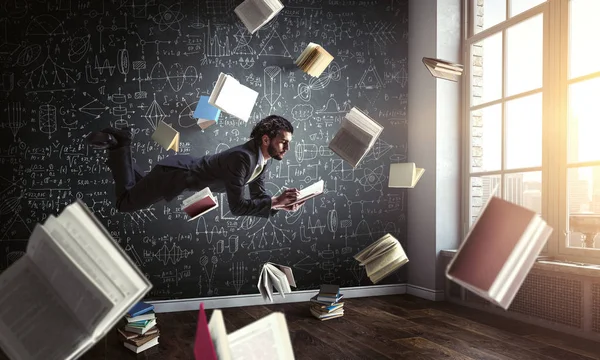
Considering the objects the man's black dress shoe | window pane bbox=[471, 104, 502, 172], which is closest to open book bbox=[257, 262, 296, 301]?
the man's black dress shoe

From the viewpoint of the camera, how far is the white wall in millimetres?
4973

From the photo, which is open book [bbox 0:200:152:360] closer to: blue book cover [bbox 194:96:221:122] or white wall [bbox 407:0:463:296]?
blue book cover [bbox 194:96:221:122]

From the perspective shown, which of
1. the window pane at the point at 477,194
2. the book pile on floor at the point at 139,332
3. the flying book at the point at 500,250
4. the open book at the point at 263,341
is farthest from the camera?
the window pane at the point at 477,194

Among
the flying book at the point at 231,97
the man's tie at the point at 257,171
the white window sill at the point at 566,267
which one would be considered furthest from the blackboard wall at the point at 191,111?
the white window sill at the point at 566,267

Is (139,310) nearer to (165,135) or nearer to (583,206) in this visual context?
(165,135)

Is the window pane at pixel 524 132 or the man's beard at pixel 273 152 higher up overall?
the window pane at pixel 524 132

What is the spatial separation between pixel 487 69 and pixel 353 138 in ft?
6.44

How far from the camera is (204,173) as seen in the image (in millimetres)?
3775

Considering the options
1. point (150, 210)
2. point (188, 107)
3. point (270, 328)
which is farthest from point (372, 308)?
point (270, 328)

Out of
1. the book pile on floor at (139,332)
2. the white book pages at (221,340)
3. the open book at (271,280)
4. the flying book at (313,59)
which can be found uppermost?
the flying book at (313,59)

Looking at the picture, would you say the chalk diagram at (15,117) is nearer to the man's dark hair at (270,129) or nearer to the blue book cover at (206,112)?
the blue book cover at (206,112)

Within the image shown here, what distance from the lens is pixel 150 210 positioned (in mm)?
4582

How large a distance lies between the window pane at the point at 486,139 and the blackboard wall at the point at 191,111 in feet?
2.37

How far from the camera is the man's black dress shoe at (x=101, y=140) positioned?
3625mm
